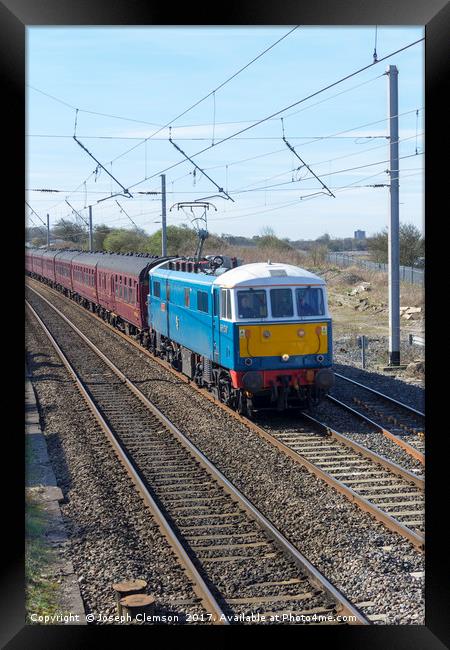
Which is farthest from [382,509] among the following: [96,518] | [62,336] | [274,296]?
[62,336]

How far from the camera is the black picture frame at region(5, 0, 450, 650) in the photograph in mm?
6043

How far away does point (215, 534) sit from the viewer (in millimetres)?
8859

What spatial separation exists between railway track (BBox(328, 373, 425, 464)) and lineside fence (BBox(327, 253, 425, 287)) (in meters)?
17.0

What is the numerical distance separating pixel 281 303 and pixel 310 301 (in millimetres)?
515

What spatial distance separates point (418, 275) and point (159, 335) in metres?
15.2

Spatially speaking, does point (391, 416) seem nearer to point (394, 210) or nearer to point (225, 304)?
point (225, 304)

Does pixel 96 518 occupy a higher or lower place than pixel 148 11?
lower

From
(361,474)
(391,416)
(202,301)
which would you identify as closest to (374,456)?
(361,474)

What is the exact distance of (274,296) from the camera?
46.3ft

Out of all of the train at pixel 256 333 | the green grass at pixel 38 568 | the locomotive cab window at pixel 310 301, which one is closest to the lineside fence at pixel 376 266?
the train at pixel 256 333

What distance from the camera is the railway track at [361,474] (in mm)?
9328

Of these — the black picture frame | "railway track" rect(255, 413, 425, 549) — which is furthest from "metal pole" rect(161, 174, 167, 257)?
the black picture frame

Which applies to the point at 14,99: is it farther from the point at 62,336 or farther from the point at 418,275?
the point at 418,275

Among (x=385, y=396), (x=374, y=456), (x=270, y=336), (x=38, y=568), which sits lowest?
(x=38, y=568)
